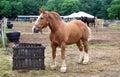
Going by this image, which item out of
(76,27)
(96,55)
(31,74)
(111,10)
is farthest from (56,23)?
(111,10)

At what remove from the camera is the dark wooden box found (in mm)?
8969

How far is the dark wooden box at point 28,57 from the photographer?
8969 millimetres

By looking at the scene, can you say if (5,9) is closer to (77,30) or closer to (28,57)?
(77,30)

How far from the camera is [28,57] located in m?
9.01

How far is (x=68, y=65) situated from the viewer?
995 centimetres

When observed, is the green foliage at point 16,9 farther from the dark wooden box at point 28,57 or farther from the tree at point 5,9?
the dark wooden box at point 28,57

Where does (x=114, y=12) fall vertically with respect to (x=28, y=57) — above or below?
above

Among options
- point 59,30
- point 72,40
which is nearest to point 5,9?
point 72,40

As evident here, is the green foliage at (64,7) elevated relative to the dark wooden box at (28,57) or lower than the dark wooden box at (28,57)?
elevated

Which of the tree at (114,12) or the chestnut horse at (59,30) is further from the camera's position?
the tree at (114,12)

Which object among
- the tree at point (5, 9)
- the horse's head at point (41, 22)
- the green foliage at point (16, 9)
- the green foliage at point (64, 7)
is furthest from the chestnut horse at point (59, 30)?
the green foliage at point (16, 9)

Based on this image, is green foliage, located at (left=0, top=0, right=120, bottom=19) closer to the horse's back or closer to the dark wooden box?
the horse's back

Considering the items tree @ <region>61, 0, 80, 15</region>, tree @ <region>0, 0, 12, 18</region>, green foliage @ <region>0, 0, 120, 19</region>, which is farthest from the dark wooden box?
tree @ <region>61, 0, 80, 15</region>

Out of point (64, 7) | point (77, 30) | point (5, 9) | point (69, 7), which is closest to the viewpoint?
point (77, 30)
